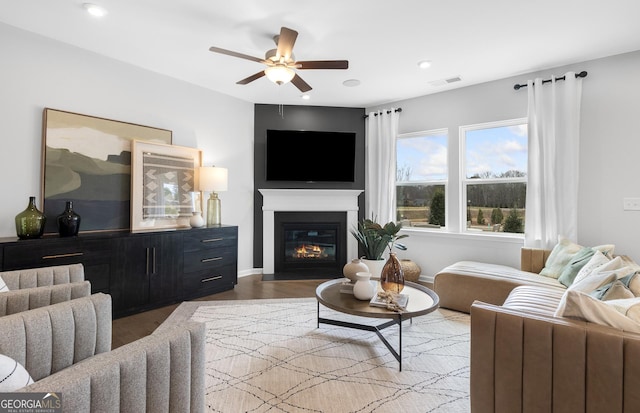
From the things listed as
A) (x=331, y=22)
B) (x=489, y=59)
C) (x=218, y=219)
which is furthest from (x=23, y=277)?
(x=489, y=59)

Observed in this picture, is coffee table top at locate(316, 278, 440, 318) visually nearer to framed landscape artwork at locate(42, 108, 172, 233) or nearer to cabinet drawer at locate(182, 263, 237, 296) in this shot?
cabinet drawer at locate(182, 263, 237, 296)

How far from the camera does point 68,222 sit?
2822 mm

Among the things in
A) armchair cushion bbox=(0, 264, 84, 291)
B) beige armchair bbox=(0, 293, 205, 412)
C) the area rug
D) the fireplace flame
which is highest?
armchair cushion bbox=(0, 264, 84, 291)

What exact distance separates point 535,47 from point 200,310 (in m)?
4.45

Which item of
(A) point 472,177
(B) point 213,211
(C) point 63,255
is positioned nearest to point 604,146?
(A) point 472,177

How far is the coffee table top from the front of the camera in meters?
2.09

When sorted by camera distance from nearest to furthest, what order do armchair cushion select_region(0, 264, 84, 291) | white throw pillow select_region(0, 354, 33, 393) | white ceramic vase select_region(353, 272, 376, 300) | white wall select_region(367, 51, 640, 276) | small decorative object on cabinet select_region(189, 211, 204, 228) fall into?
white throw pillow select_region(0, 354, 33, 393) < armchair cushion select_region(0, 264, 84, 291) < white ceramic vase select_region(353, 272, 376, 300) < white wall select_region(367, 51, 640, 276) < small decorative object on cabinet select_region(189, 211, 204, 228)

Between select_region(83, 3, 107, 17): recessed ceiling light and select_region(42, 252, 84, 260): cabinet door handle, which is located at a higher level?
select_region(83, 3, 107, 17): recessed ceiling light

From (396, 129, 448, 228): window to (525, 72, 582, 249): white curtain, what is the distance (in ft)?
3.65

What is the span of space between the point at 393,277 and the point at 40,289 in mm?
2239

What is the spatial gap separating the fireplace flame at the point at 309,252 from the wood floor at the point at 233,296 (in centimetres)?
65

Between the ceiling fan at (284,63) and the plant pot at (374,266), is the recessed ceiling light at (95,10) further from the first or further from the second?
the plant pot at (374,266)

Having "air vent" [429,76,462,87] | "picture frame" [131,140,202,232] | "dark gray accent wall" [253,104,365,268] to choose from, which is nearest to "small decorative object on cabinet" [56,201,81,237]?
"picture frame" [131,140,202,232]

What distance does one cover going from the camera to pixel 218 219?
4.16 m
